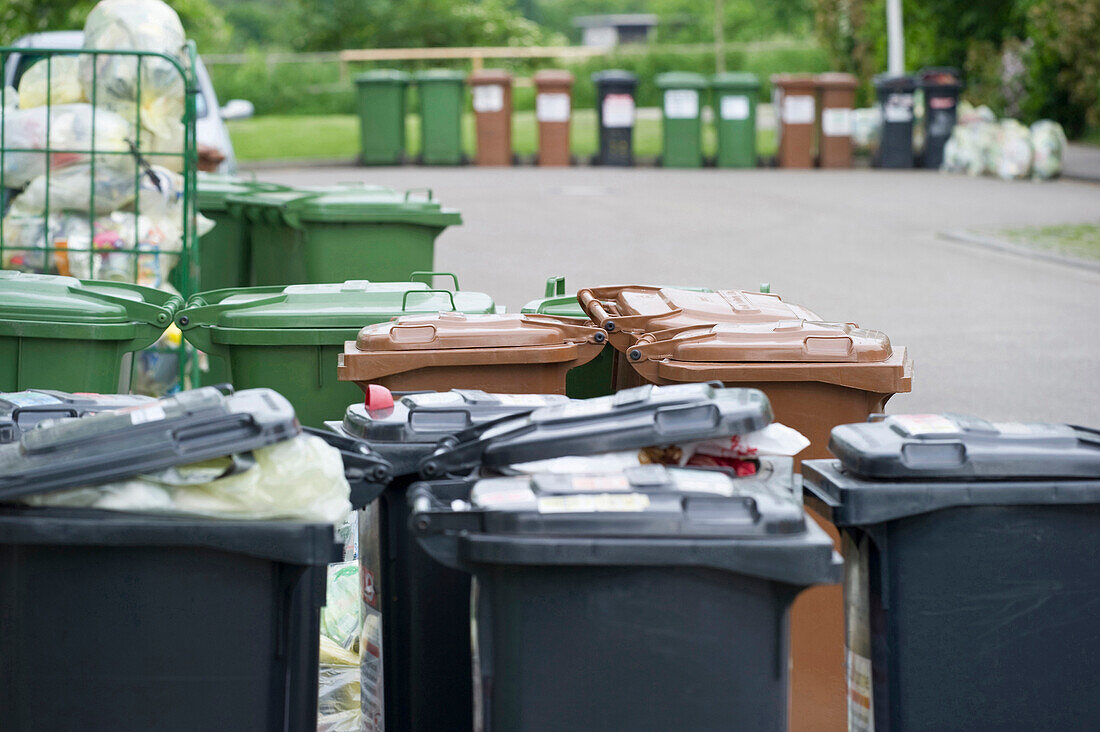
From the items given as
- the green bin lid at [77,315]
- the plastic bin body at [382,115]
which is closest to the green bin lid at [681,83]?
the plastic bin body at [382,115]

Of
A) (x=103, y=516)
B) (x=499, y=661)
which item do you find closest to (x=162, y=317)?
(x=103, y=516)

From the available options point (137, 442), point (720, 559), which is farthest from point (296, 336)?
point (720, 559)

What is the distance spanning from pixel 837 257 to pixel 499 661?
10.9m

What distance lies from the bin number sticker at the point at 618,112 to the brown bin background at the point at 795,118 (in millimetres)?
2231

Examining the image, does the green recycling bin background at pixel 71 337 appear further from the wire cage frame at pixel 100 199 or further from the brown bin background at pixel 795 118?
the brown bin background at pixel 795 118

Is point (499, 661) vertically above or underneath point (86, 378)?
underneath

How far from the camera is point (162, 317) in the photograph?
4.29 meters

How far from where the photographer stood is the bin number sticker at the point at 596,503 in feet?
8.27

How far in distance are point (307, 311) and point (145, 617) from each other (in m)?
1.70

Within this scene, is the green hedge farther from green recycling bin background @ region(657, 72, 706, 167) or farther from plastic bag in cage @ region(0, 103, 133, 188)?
plastic bag in cage @ region(0, 103, 133, 188)

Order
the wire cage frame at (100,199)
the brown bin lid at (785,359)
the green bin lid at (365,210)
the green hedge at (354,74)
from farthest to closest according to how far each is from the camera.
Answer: the green hedge at (354,74)
the green bin lid at (365,210)
the wire cage frame at (100,199)
the brown bin lid at (785,359)

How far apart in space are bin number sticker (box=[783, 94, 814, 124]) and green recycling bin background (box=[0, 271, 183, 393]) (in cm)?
1805

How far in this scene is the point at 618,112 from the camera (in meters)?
22.2

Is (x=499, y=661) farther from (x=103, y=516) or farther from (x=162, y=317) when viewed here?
(x=162, y=317)
